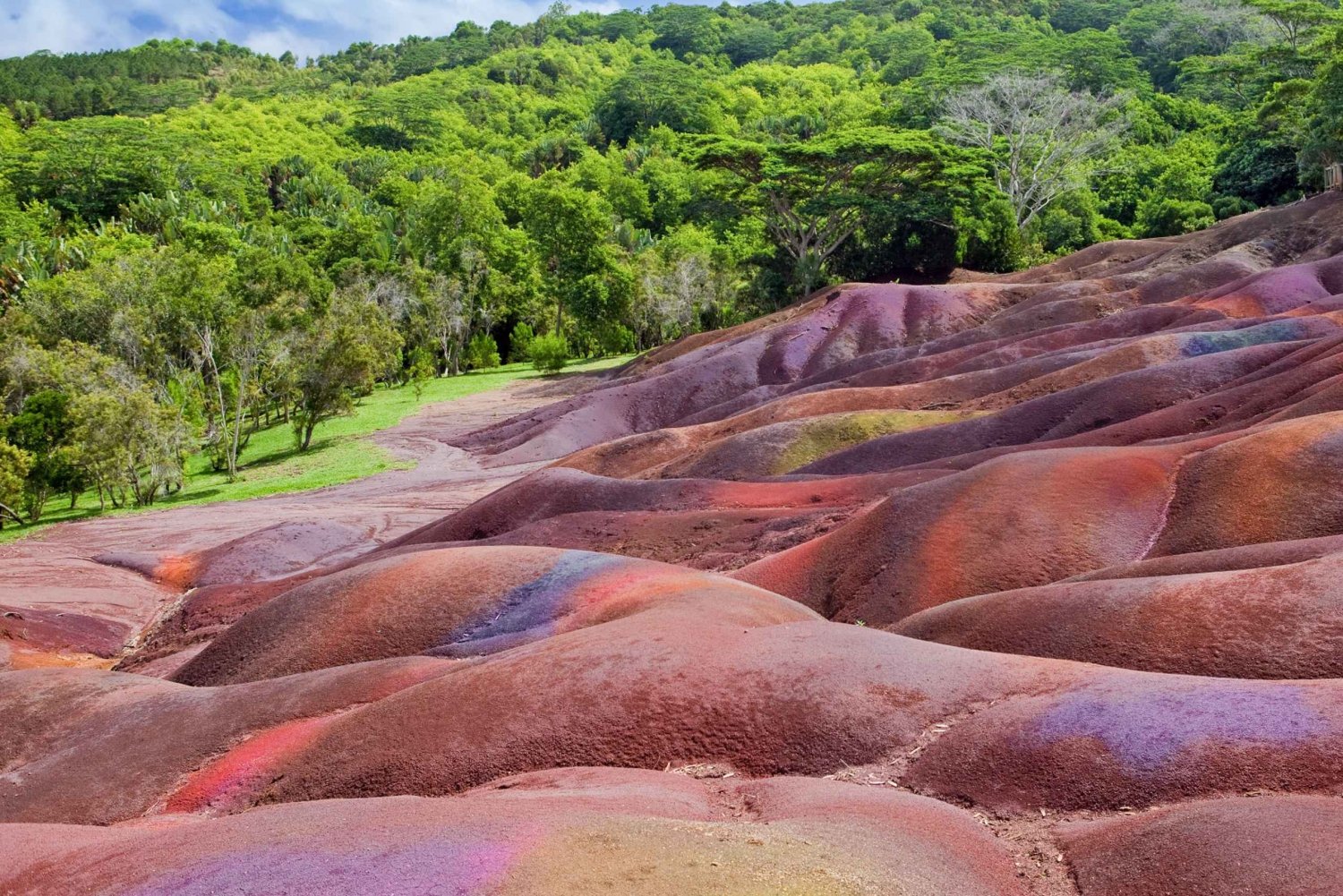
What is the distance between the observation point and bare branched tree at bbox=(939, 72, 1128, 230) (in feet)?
190

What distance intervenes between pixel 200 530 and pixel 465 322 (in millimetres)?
35838

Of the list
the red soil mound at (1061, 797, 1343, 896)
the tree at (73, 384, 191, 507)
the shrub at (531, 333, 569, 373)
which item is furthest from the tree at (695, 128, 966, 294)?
the red soil mound at (1061, 797, 1343, 896)

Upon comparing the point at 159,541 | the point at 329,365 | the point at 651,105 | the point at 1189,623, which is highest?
the point at 651,105

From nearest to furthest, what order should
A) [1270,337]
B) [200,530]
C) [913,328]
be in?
1. [1270,337]
2. [200,530]
3. [913,328]

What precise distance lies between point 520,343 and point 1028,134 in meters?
31.5

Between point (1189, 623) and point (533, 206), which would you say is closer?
point (1189, 623)


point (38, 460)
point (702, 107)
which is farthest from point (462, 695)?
point (702, 107)

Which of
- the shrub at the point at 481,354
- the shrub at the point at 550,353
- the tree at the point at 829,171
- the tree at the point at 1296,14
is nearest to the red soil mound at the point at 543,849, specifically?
the tree at the point at 829,171

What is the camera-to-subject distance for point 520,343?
6731 cm

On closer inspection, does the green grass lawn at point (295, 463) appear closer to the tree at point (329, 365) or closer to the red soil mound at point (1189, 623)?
the tree at point (329, 365)

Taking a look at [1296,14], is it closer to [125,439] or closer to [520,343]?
[520,343]

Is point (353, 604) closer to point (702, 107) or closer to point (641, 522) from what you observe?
point (641, 522)

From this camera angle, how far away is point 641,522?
1916 centimetres

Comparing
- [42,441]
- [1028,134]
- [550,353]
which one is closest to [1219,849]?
[42,441]
